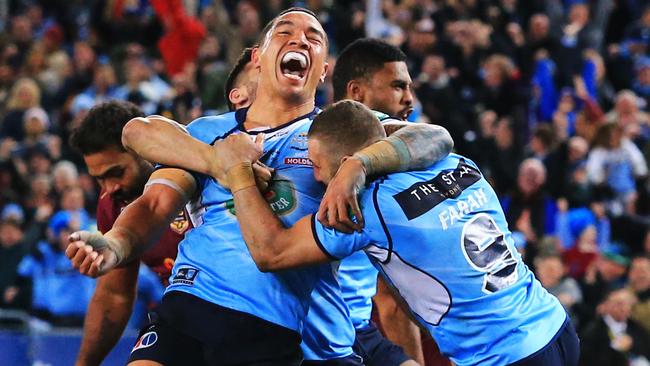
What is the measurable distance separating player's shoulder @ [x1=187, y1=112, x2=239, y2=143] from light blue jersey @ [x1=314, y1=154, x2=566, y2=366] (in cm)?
84

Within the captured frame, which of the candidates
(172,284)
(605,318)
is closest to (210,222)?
(172,284)

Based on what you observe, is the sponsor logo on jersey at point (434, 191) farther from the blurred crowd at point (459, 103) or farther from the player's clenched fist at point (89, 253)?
the blurred crowd at point (459, 103)

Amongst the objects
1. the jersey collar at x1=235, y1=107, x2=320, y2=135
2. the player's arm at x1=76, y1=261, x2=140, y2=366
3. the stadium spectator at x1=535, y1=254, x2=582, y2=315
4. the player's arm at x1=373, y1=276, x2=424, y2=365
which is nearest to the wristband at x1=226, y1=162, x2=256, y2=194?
the jersey collar at x1=235, y1=107, x2=320, y2=135

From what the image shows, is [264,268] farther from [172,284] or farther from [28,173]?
[28,173]

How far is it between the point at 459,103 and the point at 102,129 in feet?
28.7

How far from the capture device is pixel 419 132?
542cm

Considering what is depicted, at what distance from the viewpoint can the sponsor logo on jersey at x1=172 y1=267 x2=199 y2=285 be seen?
5.52m

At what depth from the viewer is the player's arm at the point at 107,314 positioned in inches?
255

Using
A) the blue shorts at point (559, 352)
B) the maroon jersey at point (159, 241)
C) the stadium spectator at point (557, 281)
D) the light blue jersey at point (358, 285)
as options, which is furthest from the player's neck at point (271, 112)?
the stadium spectator at point (557, 281)

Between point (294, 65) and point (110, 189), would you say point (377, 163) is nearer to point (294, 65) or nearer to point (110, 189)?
point (294, 65)

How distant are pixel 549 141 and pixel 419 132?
8.57 meters

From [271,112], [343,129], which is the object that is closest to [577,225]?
[271,112]

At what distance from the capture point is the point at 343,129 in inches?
210

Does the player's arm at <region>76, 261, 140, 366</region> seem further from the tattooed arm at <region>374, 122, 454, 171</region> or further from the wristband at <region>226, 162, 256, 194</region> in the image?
the tattooed arm at <region>374, 122, 454, 171</region>
